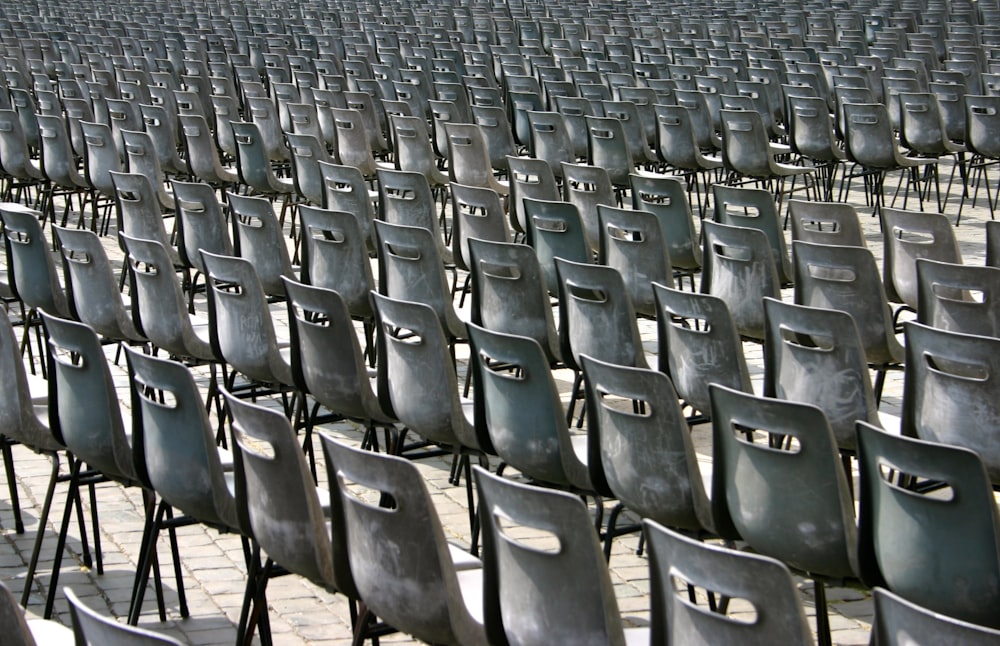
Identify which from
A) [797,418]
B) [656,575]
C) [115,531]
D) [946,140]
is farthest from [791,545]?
[946,140]

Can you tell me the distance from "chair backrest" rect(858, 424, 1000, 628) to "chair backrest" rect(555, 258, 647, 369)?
2008 millimetres

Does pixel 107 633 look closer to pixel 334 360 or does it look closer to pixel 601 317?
pixel 334 360

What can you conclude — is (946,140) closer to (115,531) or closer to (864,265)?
(864,265)

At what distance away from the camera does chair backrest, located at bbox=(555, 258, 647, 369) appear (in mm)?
6242

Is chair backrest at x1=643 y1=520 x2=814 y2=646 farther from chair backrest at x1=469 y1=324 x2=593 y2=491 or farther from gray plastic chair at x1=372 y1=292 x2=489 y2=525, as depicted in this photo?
gray plastic chair at x1=372 y1=292 x2=489 y2=525

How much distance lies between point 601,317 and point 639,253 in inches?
54.7

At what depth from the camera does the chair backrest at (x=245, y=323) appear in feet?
21.2

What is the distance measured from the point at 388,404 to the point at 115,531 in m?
1.25

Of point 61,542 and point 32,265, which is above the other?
point 32,265

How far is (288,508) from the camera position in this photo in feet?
14.6

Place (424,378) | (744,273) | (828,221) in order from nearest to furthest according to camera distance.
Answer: (424,378) → (744,273) → (828,221)

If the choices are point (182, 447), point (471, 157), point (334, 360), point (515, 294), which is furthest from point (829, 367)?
point (471, 157)

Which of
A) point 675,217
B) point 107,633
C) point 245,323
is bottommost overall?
point 675,217

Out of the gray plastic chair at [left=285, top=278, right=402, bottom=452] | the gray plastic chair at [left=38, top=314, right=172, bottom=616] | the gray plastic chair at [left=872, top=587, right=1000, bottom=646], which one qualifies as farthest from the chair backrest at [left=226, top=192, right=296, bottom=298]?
the gray plastic chair at [left=872, top=587, right=1000, bottom=646]
